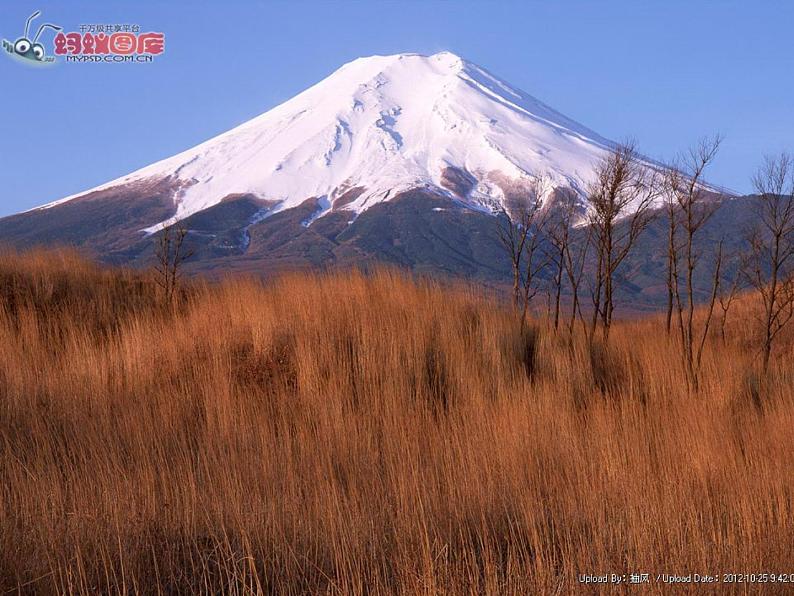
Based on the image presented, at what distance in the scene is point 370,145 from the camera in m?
142

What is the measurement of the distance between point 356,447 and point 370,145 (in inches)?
5526

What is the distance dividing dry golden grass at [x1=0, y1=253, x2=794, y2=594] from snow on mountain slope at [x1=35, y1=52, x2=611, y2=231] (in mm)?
116955

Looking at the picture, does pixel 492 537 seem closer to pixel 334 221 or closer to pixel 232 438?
pixel 232 438

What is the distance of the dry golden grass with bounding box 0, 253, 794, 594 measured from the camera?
309cm

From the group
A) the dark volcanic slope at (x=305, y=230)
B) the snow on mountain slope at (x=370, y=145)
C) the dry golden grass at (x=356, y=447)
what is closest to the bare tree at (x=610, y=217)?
the dry golden grass at (x=356, y=447)

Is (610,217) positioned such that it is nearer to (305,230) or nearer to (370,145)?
(305,230)

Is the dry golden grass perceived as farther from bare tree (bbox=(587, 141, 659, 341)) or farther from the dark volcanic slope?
the dark volcanic slope

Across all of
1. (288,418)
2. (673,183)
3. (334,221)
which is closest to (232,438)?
→ (288,418)

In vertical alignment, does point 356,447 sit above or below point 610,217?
below

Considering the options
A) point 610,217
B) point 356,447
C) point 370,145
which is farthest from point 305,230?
point 356,447

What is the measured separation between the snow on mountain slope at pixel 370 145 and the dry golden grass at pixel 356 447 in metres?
117

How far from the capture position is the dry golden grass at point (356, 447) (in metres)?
3.09

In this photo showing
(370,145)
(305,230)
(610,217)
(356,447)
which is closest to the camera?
(356,447)

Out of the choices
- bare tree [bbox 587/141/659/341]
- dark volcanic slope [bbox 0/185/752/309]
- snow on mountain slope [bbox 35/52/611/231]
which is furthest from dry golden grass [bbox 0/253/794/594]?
snow on mountain slope [bbox 35/52/611/231]
